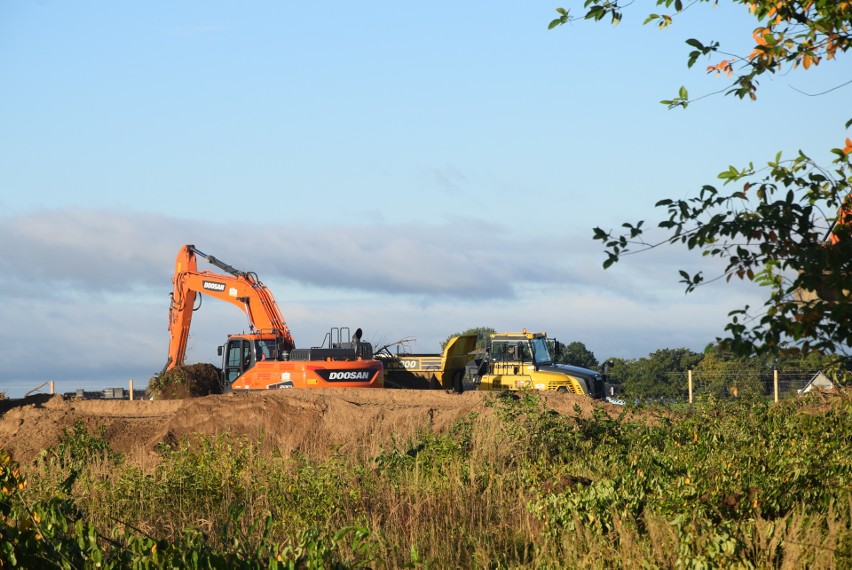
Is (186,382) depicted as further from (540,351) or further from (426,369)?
(540,351)

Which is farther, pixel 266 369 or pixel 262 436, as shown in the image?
pixel 266 369

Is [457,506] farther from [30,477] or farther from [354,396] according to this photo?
[354,396]

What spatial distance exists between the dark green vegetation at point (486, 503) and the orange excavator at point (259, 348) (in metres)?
11.3

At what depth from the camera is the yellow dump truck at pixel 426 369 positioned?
28578 millimetres

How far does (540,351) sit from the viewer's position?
89.6ft

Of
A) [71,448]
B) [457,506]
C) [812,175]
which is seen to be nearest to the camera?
[812,175]

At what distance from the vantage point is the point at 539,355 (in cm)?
2725

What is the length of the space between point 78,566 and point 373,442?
31.9 feet

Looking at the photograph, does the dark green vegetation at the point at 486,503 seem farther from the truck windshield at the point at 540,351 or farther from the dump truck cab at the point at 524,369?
the truck windshield at the point at 540,351

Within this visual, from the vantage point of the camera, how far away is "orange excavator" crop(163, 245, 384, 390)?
1009 inches

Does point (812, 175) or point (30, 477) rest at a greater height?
point (812, 175)

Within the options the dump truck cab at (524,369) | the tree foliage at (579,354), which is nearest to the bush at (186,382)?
the dump truck cab at (524,369)

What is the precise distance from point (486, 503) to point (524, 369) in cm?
1695

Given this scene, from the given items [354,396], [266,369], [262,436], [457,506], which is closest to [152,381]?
[266,369]
